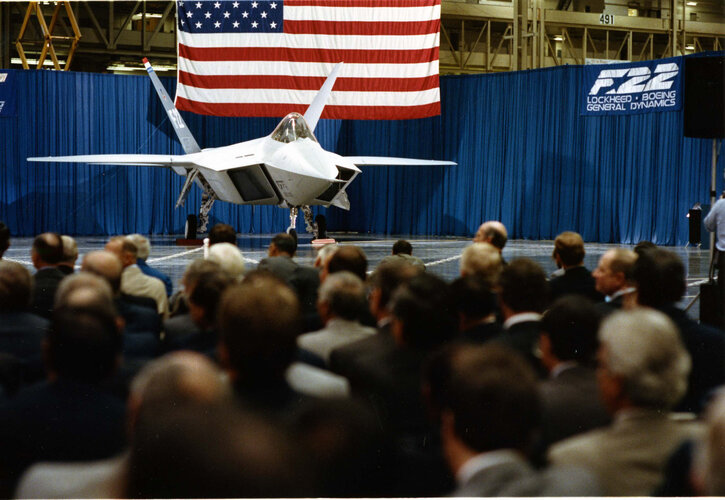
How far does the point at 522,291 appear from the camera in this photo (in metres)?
3.17

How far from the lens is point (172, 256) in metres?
12.5

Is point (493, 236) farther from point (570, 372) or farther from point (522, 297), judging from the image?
point (570, 372)

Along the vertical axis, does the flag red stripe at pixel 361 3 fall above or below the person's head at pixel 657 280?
above

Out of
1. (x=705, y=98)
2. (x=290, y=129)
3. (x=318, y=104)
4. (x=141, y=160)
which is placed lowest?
(x=141, y=160)

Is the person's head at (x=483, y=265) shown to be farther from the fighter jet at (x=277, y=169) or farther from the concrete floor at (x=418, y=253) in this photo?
the fighter jet at (x=277, y=169)

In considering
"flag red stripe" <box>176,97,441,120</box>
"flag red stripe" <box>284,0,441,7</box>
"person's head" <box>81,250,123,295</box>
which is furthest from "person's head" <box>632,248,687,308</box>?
"flag red stripe" <box>284,0,441,7</box>

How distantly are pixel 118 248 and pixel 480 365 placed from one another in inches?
133

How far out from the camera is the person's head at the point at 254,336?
6.32ft

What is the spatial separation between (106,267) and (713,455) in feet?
9.06

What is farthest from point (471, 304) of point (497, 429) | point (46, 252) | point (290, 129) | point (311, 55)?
point (311, 55)

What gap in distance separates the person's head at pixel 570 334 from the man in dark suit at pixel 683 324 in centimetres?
57

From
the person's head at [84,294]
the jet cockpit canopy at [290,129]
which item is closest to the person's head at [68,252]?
the person's head at [84,294]

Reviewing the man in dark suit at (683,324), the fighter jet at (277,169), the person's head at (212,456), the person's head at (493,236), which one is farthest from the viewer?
the fighter jet at (277,169)

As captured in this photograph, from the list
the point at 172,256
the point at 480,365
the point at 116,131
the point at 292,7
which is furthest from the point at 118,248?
the point at 116,131
